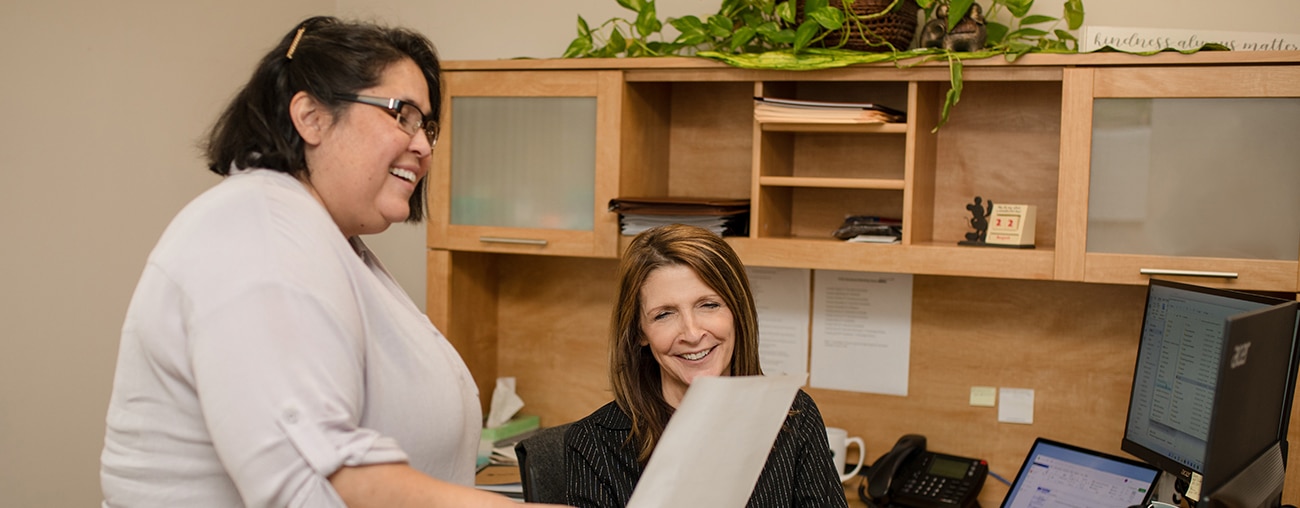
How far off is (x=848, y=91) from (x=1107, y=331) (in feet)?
2.73

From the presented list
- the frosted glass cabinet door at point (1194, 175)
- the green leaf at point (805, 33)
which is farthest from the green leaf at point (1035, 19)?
the green leaf at point (805, 33)

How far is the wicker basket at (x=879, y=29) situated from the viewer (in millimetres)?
2244

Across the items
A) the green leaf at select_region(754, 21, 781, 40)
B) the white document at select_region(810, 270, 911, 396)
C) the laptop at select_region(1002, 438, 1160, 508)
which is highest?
the green leaf at select_region(754, 21, 781, 40)

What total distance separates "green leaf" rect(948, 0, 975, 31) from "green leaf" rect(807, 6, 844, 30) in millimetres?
227

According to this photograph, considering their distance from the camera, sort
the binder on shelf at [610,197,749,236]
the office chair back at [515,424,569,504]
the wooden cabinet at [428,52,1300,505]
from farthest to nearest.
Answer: the binder on shelf at [610,197,749,236] < the wooden cabinet at [428,52,1300,505] < the office chair back at [515,424,569,504]

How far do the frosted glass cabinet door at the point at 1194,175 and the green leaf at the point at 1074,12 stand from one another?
21 cm

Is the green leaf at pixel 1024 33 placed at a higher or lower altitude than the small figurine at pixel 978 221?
higher

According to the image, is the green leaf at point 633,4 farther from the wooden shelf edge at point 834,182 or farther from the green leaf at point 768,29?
the wooden shelf edge at point 834,182

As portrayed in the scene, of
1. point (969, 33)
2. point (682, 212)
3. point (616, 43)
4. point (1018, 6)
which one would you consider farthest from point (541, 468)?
point (1018, 6)

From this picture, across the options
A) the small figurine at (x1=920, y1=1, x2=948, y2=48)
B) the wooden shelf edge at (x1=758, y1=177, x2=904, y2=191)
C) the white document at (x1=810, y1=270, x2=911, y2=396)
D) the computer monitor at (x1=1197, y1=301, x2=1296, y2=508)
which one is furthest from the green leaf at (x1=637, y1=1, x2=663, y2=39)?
the computer monitor at (x1=1197, y1=301, x2=1296, y2=508)

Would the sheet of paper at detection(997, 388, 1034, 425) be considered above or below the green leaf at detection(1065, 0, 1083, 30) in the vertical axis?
below

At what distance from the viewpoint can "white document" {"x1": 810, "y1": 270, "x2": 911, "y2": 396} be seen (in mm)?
2625

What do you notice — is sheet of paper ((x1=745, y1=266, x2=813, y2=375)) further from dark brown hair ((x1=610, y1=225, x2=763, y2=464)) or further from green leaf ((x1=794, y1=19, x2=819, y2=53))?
dark brown hair ((x1=610, y1=225, x2=763, y2=464))

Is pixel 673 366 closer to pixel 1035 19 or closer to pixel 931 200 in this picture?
pixel 931 200
